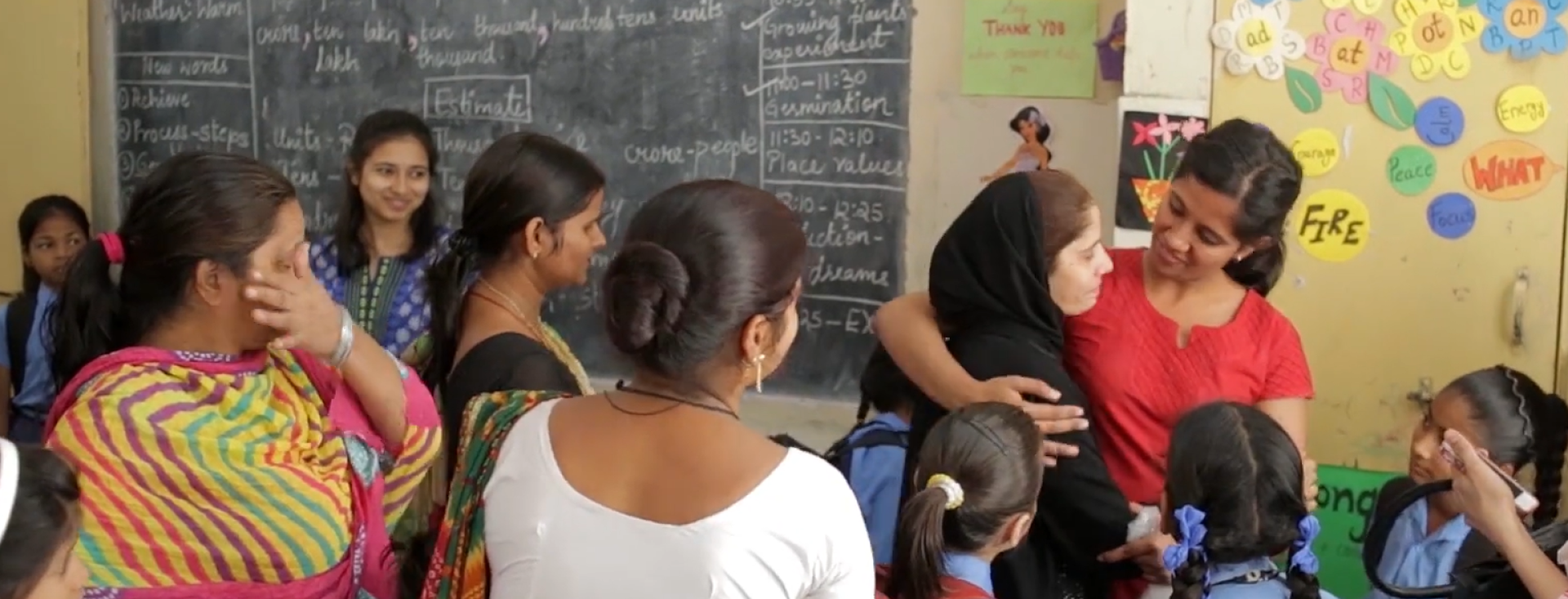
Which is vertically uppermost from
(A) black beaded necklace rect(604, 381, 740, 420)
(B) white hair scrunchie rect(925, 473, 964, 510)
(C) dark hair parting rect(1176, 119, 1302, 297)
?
(C) dark hair parting rect(1176, 119, 1302, 297)

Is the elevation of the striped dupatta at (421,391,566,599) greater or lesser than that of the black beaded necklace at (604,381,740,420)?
lesser

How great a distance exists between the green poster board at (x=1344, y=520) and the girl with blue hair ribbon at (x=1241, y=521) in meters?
1.17

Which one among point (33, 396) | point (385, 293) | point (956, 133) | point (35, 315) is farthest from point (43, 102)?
point (956, 133)

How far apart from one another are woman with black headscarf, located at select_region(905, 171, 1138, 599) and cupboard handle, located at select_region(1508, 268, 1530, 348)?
1.16m

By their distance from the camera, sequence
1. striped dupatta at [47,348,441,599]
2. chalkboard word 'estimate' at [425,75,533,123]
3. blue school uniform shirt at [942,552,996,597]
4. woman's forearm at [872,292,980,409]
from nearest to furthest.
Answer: striped dupatta at [47,348,441,599] < blue school uniform shirt at [942,552,996,597] < woman's forearm at [872,292,980,409] < chalkboard word 'estimate' at [425,75,533,123]

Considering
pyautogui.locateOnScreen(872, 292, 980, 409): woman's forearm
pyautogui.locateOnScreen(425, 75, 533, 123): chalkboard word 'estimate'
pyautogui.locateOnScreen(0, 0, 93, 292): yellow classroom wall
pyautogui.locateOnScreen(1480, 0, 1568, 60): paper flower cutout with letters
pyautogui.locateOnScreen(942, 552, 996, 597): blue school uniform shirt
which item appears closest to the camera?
pyautogui.locateOnScreen(942, 552, 996, 597): blue school uniform shirt

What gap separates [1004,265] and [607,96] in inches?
95.9

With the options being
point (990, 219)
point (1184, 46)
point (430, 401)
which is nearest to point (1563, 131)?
point (1184, 46)

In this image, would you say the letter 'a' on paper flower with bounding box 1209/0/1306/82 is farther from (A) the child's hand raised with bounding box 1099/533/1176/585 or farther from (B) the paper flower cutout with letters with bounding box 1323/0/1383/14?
(A) the child's hand raised with bounding box 1099/533/1176/585

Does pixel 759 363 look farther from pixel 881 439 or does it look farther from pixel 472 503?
pixel 881 439

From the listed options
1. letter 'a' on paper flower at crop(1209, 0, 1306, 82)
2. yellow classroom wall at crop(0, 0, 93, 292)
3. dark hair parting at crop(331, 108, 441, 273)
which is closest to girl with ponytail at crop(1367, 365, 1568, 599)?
letter 'a' on paper flower at crop(1209, 0, 1306, 82)

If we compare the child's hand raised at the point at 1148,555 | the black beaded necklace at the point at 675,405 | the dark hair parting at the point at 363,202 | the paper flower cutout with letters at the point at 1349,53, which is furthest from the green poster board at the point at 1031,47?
the black beaded necklace at the point at 675,405

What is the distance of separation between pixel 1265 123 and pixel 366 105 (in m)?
2.84

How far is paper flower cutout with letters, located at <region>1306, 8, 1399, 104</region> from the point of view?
289 cm
